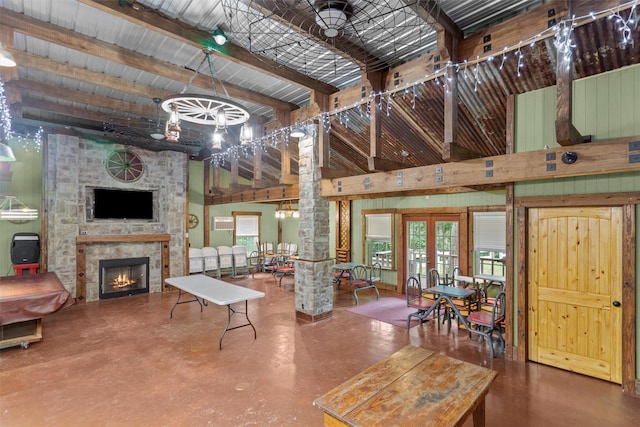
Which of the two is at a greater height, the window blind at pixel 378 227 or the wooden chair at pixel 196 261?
the window blind at pixel 378 227

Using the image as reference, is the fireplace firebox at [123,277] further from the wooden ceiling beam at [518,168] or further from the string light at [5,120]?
the wooden ceiling beam at [518,168]

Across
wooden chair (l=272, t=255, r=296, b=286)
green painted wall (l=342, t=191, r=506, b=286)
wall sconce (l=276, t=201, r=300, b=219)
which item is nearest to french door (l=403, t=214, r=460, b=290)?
green painted wall (l=342, t=191, r=506, b=286)

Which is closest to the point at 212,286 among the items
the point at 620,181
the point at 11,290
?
the point at 11,290

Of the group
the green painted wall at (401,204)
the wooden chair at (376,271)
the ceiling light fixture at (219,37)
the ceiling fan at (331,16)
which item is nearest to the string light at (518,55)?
the ceiling fan at (331,16)

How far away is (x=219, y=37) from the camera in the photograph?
3.56 metres

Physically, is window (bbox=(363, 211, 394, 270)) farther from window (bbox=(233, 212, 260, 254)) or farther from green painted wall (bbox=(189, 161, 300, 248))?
window (bbox=(233, 212, 260, 254))

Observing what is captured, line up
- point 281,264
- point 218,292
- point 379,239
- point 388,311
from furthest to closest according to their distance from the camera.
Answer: point 281,264 < point 379,239 < point 388,311 < point 218,292

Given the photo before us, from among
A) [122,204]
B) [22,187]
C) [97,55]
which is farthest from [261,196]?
[22,187]

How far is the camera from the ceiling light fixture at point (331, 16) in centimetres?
296

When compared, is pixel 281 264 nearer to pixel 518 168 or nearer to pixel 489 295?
pixel 489 295

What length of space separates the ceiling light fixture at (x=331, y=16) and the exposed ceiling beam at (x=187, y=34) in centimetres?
121

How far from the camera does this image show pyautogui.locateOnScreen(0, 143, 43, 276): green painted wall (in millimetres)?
6613

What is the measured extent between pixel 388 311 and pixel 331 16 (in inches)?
198

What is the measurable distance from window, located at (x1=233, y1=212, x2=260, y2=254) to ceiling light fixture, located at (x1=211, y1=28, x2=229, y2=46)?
7251mm
